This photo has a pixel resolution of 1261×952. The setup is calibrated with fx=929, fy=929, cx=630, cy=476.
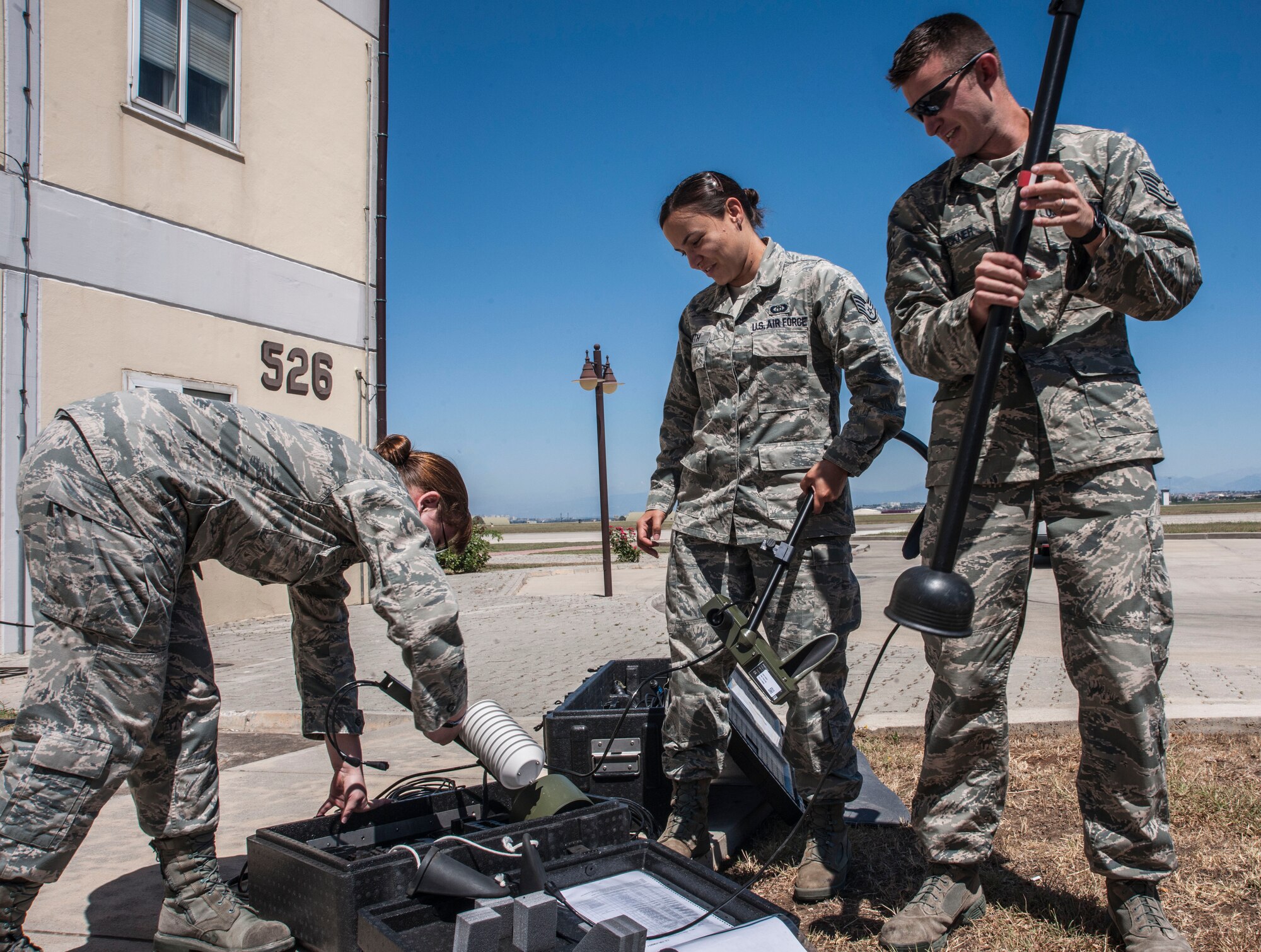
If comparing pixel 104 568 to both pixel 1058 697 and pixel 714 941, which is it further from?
pixel 1058 697

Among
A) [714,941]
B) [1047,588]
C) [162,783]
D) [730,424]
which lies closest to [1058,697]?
[730,424]

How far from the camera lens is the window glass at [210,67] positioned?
880cm

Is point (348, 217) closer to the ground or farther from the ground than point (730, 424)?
farther from the ground

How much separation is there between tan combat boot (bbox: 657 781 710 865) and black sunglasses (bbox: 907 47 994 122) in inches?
82.0

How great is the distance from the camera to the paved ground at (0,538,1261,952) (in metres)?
2.94

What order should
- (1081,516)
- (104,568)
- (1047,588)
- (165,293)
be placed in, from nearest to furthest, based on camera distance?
(104,568) → (1081,516) → (165,293) → (1047,588)

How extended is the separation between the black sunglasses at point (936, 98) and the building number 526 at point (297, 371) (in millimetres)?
8381

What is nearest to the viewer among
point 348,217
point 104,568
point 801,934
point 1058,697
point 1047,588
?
point 104,568

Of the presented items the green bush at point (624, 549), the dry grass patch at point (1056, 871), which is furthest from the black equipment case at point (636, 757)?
the green bush at point (624, 549)

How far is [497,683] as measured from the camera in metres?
6.49

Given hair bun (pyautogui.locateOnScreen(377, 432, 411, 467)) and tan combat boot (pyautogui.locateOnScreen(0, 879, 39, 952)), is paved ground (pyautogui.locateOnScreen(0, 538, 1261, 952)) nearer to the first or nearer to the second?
tan combat boot (pyautogui.locateOnScreen(0, 879, 39, 952))

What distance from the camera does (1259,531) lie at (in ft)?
89.0

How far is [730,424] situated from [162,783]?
6.41 feet

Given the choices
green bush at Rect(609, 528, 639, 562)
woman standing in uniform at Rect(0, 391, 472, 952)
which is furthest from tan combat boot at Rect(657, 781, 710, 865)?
green bush at Rect(609, 528, 639, 562)
